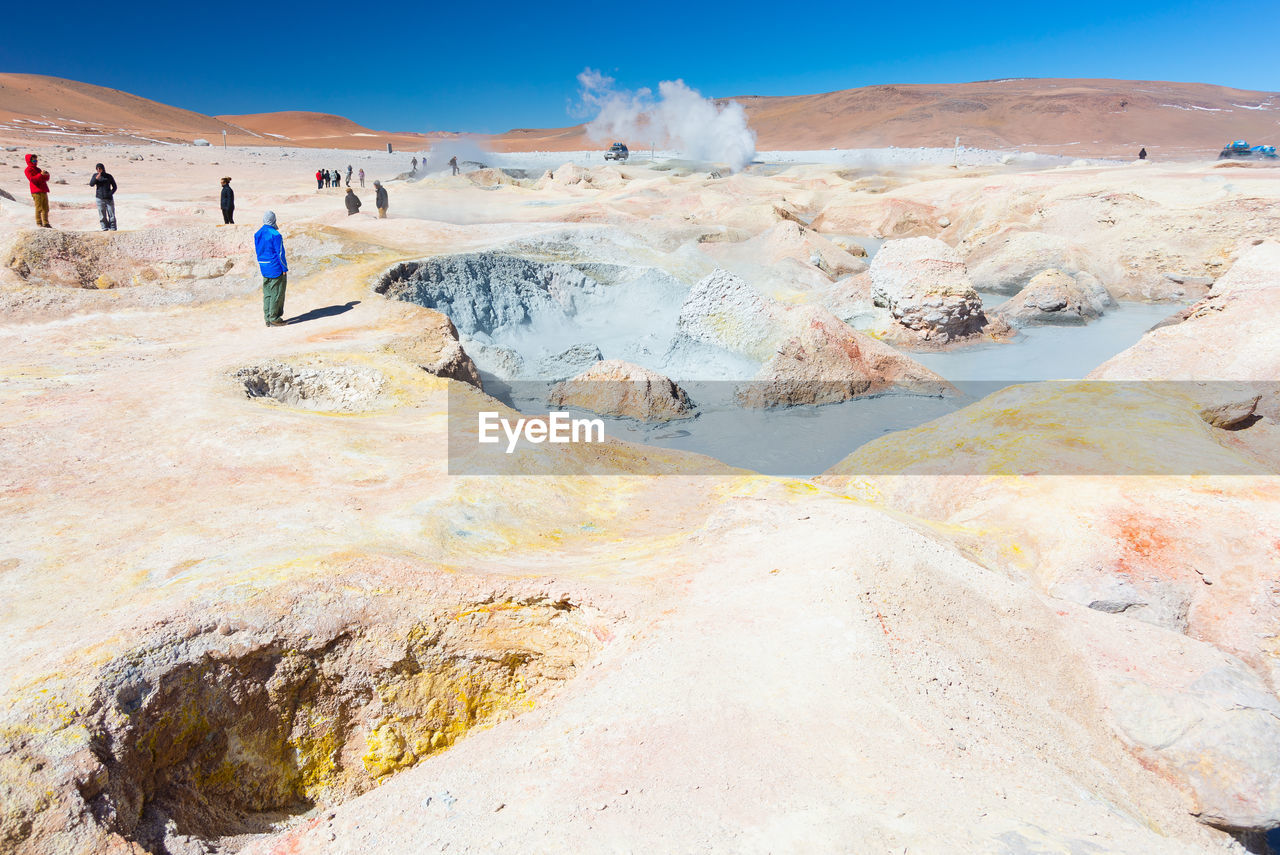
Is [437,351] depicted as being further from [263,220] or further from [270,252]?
[263,220]

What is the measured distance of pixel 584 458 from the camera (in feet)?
18.5

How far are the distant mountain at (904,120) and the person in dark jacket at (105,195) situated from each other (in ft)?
140

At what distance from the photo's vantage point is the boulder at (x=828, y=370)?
9.84 metres

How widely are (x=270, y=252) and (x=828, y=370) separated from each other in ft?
23.2

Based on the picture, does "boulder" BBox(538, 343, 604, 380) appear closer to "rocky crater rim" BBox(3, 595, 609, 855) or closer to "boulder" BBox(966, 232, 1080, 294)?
"rocky crater rim" BBox(3, 595, 609, 855)

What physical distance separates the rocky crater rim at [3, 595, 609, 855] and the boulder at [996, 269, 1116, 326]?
41.2 feet

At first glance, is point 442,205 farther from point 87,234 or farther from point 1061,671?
point 1061,671

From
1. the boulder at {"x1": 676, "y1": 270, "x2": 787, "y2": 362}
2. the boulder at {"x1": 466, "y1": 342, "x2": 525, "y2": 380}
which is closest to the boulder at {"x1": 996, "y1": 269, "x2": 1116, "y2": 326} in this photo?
the boulder at {"x1": 676, "y1": 270, "x2": 787, "y2": 362}

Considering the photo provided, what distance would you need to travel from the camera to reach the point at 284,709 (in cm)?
284

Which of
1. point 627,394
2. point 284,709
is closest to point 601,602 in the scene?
point 284,709

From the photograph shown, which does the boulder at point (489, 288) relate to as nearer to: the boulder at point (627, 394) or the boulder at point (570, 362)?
the boulder at point (570, 362)

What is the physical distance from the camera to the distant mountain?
58.6 metres

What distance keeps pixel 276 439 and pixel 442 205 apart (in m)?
17.6

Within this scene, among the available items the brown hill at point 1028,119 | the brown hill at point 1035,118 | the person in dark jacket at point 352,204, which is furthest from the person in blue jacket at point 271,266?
the brown hill at point 1035,118
